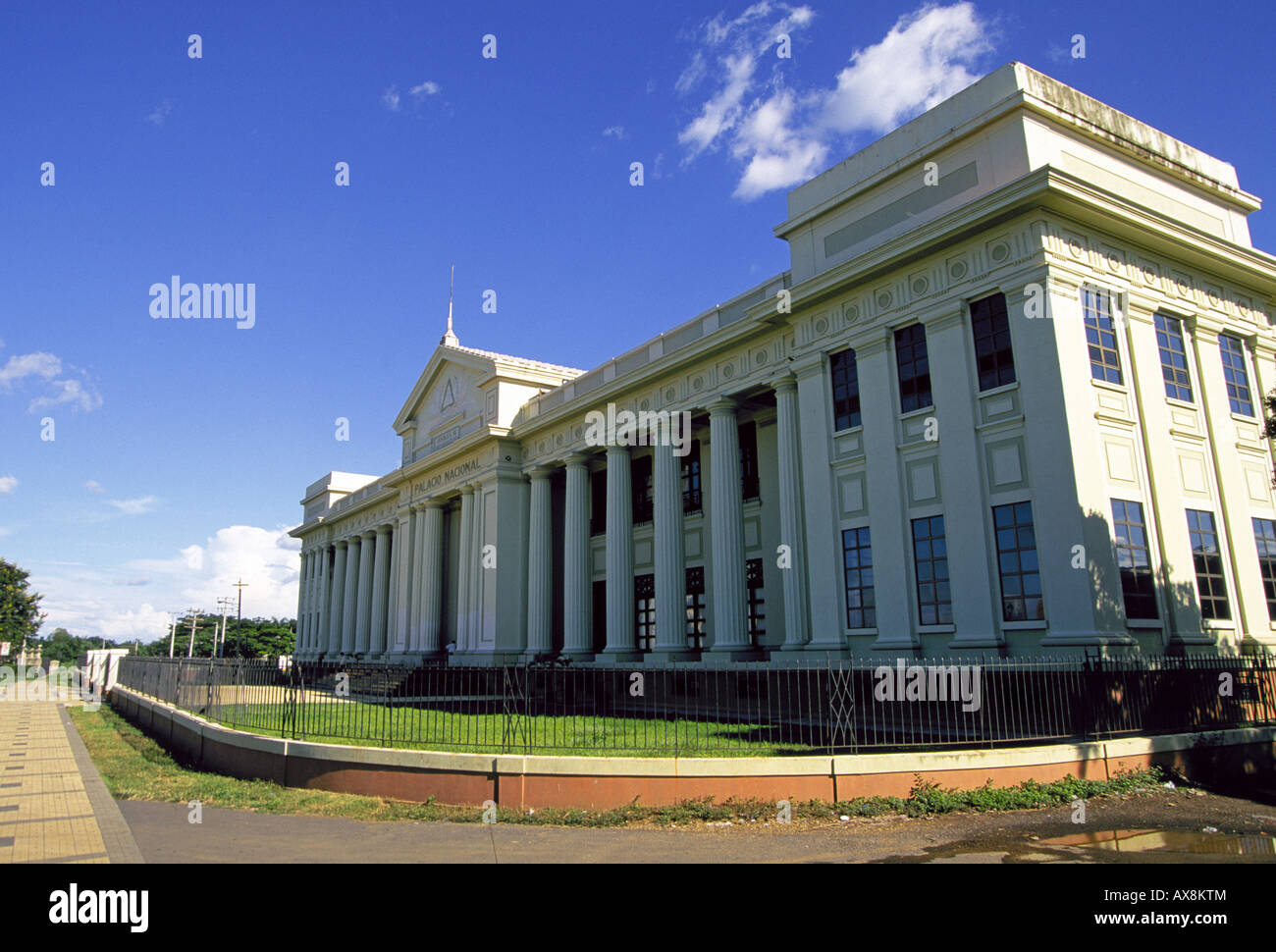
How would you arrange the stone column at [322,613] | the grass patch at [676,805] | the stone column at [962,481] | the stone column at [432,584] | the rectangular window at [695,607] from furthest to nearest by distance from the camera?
the stone column at [322,613] → the stone column at [432,584] → the rectangular window at [695,607] → the stone column at [962,481] → the grass patch at [676,805]

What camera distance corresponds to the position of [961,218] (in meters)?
15.8

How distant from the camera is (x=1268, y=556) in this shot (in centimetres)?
1730

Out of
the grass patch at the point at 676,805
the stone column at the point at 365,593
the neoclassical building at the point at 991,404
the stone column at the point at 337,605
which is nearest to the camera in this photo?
the grass patch at the point at 676,805

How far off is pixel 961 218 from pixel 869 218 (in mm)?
2923

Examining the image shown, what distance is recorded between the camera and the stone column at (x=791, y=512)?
1920 centimetres

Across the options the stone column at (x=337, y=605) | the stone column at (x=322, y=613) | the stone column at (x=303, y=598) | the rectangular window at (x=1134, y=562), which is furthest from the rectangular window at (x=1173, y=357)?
the stone column at (x=303, y=598)

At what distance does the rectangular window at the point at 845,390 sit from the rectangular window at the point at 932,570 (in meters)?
3.01

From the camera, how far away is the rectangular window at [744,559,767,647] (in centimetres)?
2269

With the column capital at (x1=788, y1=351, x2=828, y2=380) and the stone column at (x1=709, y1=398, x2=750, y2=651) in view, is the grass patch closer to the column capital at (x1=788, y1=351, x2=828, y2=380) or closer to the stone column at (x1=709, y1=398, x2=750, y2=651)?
the column capital at (x1=788, y1=351, x2=828, y2=380)

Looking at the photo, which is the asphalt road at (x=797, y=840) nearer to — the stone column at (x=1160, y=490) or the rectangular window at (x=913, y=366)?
the stone column at (x=1160, y=490)

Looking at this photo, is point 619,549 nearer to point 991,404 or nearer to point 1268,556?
point 991,404

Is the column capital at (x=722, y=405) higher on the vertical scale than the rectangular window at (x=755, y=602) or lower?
higher

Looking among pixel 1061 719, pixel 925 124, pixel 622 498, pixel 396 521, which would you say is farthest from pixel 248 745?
pixel 396 521

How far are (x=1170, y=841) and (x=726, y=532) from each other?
560 inches
